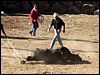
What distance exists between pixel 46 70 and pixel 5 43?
552 centimetres

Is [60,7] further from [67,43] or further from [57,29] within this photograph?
[57,29]

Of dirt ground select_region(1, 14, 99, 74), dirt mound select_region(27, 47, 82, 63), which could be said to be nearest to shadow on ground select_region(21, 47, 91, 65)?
dirt mound select_region(27, 47, 82, 63)

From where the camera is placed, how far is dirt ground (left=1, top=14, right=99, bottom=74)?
15148mm

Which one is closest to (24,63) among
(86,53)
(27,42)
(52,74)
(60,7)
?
(52,74)

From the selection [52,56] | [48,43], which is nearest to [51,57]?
[52,56]

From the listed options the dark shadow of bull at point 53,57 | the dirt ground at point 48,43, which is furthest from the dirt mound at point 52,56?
the dirt ground at point 48,43

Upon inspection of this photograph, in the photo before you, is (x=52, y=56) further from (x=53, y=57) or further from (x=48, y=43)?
(x=48, y=43)

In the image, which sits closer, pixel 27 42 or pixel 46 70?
pixel 46 70

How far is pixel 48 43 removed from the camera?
20.4 metres

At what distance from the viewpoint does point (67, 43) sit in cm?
2048

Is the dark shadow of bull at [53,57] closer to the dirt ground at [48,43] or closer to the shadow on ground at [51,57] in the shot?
the shadow on ground at [51,57]

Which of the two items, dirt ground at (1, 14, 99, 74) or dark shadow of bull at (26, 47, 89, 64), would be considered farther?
dark shadow of bull at (26, 47, 89, 64)

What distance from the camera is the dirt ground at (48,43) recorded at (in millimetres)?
15148

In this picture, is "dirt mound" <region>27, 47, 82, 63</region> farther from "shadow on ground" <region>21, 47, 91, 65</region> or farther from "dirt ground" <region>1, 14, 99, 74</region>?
"dirt ground" <region>1, 14, 99, 74</region>
